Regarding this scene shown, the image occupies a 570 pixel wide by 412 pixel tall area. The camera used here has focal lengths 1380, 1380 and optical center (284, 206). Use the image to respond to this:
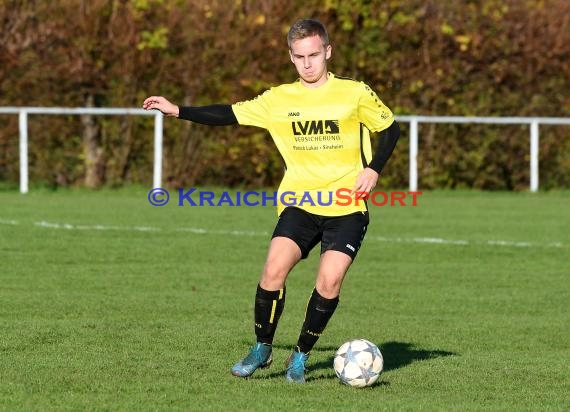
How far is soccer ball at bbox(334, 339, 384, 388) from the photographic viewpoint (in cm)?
709

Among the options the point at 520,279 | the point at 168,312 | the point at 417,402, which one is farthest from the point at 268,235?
the point at 417,402

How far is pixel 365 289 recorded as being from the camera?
11875mm

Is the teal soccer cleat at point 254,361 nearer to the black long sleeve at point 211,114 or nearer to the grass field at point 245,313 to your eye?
the grass field at point 245,313

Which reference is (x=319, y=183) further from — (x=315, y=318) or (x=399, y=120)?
(x=399, y=120)

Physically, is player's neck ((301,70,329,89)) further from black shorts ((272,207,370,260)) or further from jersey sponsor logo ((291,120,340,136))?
black shorts ((272,207,370,260))

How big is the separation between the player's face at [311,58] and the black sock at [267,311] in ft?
3.81

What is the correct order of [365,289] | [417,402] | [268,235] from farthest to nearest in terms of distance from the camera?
[268,235] → [365,289] → [417,402]

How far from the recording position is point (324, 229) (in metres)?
7.51

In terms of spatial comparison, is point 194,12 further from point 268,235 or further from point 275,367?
point 275,367

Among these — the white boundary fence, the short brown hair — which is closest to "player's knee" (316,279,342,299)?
the short brown hair

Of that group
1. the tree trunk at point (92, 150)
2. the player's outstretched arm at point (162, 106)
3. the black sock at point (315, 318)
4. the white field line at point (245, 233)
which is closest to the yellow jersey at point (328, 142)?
the black sock at point (315, 318)

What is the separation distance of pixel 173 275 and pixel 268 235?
3.90 m

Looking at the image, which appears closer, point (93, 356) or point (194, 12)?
point (93, 356)

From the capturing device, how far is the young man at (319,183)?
7.38m
